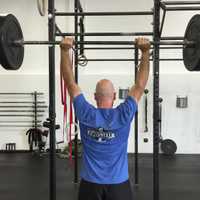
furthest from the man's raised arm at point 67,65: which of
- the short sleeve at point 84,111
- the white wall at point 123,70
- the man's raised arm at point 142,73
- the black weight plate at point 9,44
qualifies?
the white wall at point 123,70

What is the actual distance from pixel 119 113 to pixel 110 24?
14.2 ft

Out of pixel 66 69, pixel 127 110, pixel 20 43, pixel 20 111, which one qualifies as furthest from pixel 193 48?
Answer: pixel 20 111

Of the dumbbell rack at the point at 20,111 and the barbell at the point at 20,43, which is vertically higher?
the barbell at the point at 20,43

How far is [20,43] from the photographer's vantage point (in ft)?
7.46

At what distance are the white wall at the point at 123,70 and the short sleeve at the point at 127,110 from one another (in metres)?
4.04

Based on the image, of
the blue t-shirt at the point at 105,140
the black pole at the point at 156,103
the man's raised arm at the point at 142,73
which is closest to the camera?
the blue t-shirt at the point at 105,140

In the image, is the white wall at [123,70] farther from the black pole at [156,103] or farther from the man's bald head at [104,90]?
the man's bald head at [104,90]

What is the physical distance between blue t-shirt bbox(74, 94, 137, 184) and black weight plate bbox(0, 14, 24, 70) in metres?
0.70

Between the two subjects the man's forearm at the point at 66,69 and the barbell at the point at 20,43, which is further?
the barbell at the point at 20,43

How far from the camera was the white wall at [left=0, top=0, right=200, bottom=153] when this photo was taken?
580cm

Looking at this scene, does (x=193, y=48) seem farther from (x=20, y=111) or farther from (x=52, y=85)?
(x=20, y=111)

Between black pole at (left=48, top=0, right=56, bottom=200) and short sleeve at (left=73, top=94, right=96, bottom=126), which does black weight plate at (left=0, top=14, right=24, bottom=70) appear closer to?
black pole at (left=48, top=0, right=56, bottom=200)

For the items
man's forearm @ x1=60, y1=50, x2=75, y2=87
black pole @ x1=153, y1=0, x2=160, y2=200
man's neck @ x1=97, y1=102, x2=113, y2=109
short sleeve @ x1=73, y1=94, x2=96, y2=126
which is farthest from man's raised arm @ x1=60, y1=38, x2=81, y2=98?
black pole @ x1=153, y1=0, x2=160, y2=200

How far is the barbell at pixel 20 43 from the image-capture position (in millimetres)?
2107
